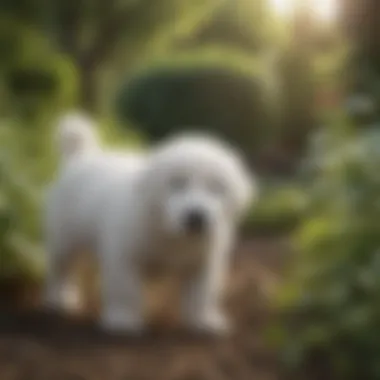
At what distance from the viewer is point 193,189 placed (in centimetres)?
101

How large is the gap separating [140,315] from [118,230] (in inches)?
3.9

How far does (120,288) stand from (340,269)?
26 cm

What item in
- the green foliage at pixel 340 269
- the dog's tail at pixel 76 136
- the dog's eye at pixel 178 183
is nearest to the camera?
the green foliage at pixel 340 269

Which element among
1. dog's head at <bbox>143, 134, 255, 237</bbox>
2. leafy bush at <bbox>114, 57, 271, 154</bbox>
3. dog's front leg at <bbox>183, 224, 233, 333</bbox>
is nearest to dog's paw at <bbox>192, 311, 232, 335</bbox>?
dog's front leg at <bbox>183, 224, 233, 333</bbox>

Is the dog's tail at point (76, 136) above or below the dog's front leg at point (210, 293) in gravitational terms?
above

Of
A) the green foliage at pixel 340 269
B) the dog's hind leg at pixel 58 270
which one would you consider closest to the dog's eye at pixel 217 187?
the green foliage at pixel 340 269

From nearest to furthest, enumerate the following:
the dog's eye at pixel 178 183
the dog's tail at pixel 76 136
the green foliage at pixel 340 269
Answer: the green foliage at pixel 340 269, the dog's eye at pixel 178 183, the dog's tail at pixel 76 136

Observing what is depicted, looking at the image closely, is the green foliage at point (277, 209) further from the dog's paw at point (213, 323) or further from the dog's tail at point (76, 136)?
the dog's tail at point (76, 136)

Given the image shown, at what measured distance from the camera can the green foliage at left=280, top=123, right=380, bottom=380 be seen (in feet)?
2.96

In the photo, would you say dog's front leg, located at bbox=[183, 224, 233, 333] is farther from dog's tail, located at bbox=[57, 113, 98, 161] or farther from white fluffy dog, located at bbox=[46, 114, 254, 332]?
dog's tail, located at bbox=[57, 113, 98, 161]

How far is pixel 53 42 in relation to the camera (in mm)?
1156

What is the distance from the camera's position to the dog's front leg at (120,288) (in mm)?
1056

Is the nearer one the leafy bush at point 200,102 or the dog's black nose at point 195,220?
the dog's black nose at point 195,220

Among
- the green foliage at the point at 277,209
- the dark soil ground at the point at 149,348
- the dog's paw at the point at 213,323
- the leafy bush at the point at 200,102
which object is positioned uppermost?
the leafy bush at the point at 200,102
